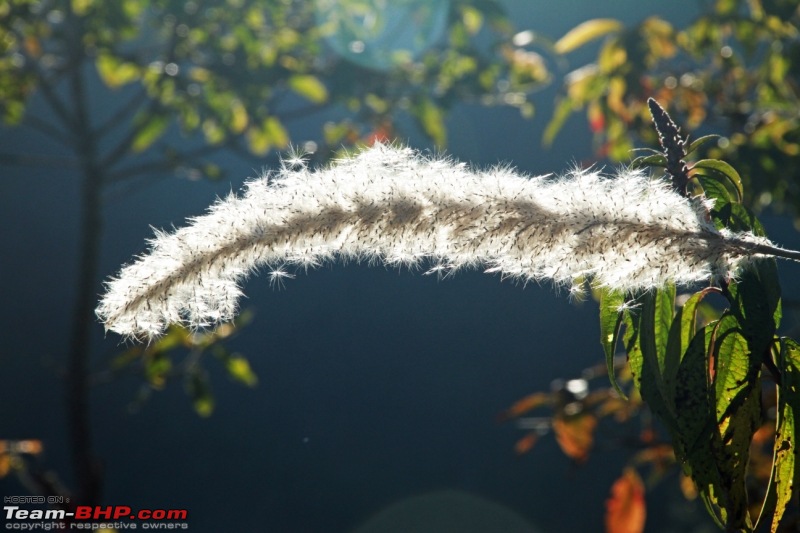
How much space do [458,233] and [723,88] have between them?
2199mm

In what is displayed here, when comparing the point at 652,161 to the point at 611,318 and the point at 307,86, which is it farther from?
the point at 307,86

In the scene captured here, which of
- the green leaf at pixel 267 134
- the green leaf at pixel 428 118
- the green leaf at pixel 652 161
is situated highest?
the green leaf at pixel 267 134

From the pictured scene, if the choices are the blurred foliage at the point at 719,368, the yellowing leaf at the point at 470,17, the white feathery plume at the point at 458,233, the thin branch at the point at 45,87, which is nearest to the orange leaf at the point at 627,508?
the blurred foliage at the point at 719,368

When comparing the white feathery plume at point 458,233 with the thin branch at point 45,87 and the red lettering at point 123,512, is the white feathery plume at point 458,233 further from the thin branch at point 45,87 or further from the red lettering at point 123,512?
the thin branch at point 45,87

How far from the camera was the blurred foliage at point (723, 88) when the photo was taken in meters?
1.98

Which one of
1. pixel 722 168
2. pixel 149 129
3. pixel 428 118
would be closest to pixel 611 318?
pixel 722 168

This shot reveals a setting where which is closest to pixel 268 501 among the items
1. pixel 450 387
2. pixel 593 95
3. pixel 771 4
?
pixel 450 387

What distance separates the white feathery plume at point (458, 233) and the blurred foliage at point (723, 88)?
1.10 metres

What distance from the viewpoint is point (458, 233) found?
831 millimetres

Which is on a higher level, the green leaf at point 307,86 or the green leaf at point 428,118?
the green leaf at point 307,86

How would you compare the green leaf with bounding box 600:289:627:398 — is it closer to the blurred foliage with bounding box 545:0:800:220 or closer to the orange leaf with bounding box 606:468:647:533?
the blurred foliage with bounding box 545:0:800:220

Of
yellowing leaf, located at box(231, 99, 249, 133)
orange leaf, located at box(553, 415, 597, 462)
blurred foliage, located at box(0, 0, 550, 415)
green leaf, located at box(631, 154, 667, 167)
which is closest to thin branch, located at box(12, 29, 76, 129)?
blurred foliage, located at box(0, 0, 550, 415)

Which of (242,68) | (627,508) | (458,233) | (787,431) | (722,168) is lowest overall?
(787,431)

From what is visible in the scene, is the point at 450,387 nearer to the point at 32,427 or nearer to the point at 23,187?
the point at 32,427
